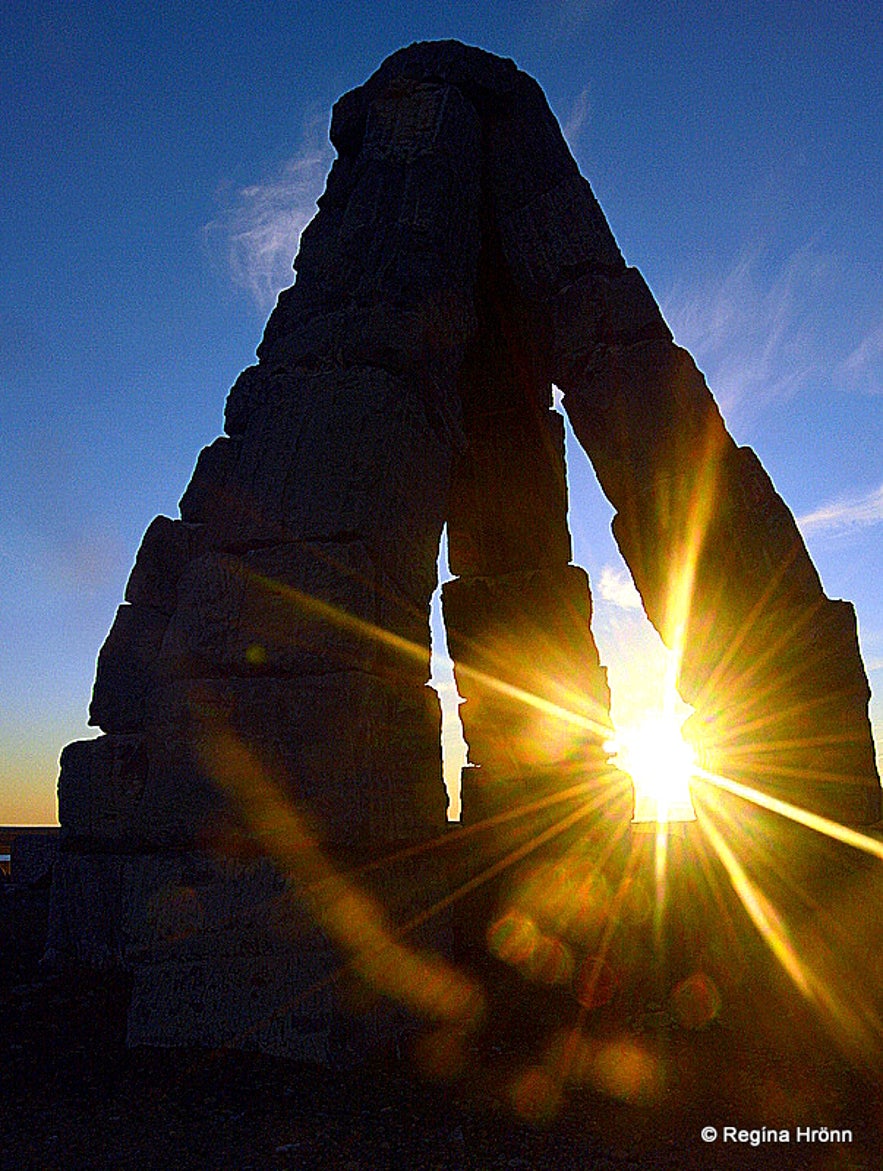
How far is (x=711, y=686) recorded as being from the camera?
4969 mm

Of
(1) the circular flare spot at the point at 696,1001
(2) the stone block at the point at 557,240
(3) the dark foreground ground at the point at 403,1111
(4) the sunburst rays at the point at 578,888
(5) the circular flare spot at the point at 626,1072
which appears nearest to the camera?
(3) the dark foreground ground at the point at 403,1111

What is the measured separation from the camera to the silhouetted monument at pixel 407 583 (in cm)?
298

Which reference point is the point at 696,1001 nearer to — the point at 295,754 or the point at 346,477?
the point at 295,754

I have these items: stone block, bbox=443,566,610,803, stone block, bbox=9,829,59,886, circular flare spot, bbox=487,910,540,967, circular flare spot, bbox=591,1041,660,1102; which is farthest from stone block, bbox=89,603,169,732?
stone block, bbox=443,566,610,803

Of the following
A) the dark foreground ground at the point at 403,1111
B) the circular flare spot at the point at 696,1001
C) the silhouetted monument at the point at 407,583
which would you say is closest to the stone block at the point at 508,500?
the silhouetted monument at the point at 407,583

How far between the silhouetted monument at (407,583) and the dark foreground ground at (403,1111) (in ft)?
0.66

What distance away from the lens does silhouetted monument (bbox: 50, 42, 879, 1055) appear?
298cm

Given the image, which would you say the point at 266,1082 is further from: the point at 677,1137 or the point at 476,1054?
the point at 677,1137

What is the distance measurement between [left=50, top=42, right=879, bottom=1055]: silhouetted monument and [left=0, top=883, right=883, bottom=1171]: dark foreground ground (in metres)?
0.20

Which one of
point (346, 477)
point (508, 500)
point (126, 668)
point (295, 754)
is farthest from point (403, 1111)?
point (508, 500)

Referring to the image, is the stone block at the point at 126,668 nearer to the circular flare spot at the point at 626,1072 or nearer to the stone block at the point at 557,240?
the circular flare spot at the point at 626,1072

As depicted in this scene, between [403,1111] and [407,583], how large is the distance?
6.51ft

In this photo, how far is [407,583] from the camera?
365cm

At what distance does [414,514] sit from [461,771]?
4.03m
